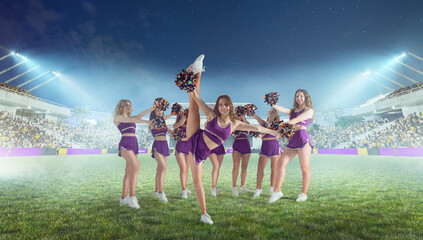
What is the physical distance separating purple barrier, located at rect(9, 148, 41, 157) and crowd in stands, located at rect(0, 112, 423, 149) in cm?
83

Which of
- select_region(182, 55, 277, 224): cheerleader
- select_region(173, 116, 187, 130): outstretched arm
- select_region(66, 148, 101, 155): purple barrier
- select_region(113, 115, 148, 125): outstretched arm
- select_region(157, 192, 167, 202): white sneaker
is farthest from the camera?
select_region(66, 148, 101, 155): purple barrier

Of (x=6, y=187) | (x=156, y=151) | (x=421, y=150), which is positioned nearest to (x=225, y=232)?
(x=156, y=151)

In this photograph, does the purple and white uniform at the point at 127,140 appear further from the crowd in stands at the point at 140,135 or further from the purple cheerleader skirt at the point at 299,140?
the crowd in stands at the point at 140,135

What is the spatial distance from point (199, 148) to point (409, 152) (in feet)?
94.2

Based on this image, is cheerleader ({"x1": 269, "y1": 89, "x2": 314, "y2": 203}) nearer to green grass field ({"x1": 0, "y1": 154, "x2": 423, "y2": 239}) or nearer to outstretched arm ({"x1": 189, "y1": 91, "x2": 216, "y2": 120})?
green grass field ({"x1": 0, "y1": 154, "x2": 423, "y2": 239})

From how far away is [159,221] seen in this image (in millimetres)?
3434

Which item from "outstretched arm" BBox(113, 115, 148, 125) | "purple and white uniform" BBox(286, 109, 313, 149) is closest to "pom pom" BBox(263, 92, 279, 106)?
"purple and white uniform" BBox(286, 109, 313, 149)

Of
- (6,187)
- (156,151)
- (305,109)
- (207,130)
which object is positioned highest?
(305,109)

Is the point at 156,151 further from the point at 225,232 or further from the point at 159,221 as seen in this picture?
the point at 225,232

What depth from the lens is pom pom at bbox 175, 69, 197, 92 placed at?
3.25m

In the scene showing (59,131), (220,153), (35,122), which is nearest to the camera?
(220,153)

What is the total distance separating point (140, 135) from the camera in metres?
50.2

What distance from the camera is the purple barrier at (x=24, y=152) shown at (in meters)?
23.0

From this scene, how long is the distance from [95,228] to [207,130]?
7.05 feet
